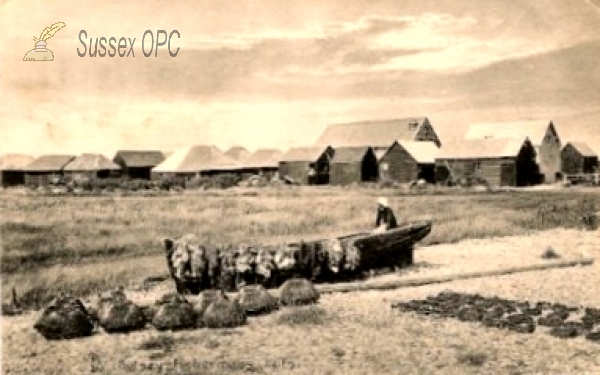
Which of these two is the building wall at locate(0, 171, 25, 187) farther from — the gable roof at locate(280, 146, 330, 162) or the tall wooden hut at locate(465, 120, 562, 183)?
the tall wooden hut at locate(465, 120, 562, 183)

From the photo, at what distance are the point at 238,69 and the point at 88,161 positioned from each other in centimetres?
110

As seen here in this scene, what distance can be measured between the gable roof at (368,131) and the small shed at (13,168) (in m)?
1.85

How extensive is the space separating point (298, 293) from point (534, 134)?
1.97 meters

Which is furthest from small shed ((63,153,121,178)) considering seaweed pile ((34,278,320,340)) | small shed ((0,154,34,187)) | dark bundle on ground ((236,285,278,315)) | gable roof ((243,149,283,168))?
dark bundle on ground ((236,285,278,315))

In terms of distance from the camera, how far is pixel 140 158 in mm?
5059

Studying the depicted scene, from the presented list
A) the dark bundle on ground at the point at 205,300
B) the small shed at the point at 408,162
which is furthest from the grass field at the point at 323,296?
the small shed at the point at 408,162

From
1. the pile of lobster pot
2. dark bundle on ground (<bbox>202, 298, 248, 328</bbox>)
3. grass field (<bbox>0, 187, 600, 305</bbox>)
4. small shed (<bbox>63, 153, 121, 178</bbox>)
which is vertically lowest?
dark bundle on ground (<bbox>202, 298, 248, 328</bbox>)

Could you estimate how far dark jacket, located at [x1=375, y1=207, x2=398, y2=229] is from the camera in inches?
202

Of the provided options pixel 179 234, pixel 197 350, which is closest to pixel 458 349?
pixel 197 350

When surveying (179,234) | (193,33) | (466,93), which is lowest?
(179,234)

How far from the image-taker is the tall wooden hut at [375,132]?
518 cm

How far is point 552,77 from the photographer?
5195 millimetres

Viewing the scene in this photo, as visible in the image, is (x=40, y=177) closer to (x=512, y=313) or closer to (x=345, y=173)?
(x=345, y=173)

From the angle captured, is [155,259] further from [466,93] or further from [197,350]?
[466,93]
